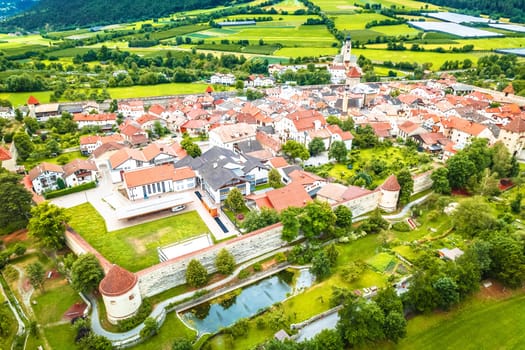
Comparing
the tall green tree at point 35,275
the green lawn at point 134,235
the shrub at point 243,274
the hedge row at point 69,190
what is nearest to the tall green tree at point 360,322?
the shrub at point 243,274

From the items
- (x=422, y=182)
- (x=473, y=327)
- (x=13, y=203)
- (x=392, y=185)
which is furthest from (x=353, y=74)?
(x=13, y=203)

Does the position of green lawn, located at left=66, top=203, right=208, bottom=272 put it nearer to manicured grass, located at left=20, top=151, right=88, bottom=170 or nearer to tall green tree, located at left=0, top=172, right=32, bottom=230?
tall green tree, located at left=0, top=172, right=32, bottom=230

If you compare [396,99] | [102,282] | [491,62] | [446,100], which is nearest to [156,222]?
[102,282]

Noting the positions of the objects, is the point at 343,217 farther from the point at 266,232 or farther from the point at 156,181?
the point at 156,181

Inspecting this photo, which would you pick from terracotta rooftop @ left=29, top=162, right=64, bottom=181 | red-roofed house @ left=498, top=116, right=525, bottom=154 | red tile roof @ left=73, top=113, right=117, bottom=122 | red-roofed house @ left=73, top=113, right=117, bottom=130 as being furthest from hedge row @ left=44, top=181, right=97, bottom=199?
red-roofed house @ left=498, top=116, right=525, bottom=154

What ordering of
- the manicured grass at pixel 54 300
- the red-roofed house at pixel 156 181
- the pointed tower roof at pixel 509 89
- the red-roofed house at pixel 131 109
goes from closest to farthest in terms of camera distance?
1. the manicured grass at pixel 54 300
2. the red-roofed house at pixel 156 181
3. the red-roofed house at pixel 131 109
4. the pointed tower roof at pixel 509 89

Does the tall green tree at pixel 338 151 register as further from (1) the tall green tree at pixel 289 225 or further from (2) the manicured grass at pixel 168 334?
(2) the manicured grass at pixel 168 334

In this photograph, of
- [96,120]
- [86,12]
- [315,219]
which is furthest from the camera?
[86,12]

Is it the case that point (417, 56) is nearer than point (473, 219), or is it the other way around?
point (473, 219)
